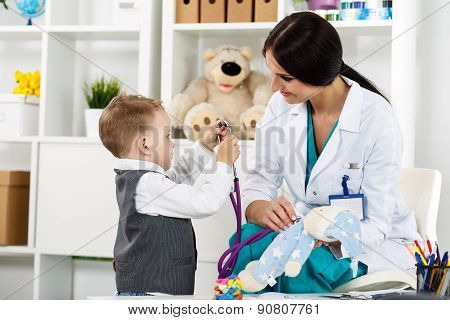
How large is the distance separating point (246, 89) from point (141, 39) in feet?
1.43

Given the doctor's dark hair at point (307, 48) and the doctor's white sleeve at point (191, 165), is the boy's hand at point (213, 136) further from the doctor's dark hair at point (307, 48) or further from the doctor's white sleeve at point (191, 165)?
the doctor's dark hair at point (307, 48)

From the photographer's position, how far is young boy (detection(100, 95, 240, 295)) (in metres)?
1.55

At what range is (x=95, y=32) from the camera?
250cm

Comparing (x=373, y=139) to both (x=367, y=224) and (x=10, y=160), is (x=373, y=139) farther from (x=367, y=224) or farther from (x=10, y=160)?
(x=10, y=160)

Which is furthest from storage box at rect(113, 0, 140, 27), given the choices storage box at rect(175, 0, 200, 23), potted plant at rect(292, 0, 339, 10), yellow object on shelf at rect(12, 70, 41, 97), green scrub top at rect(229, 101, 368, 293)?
green scrub top at rect(229, 101, 368, 293)

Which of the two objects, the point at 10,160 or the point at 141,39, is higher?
the point at 141,39

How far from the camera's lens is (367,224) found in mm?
1574

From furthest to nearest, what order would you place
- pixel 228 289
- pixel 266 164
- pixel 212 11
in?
pixel 212 11, pixel 266 164, pixel 228 289

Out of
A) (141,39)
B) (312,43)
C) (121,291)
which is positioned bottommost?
(121,291)

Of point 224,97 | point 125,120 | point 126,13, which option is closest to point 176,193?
point 125,120

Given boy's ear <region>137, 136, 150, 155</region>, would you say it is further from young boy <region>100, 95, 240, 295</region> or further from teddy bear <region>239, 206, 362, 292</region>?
teddy bear <region>239, 206, 362, 292</region>

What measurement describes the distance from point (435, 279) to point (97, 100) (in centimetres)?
161

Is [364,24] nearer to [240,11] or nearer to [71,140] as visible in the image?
[240,11]
